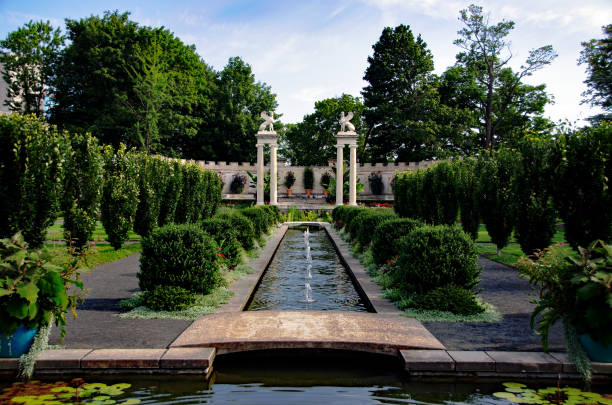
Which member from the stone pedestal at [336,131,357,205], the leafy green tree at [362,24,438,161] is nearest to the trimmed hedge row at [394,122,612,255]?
the stone pedestal at [336,131,357,205]

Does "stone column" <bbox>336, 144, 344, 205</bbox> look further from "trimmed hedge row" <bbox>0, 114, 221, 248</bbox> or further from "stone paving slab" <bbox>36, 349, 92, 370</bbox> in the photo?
"stone paving slab" <bbox>36, 349, 92, 370</bbox>

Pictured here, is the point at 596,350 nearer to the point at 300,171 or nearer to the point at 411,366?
the point at 411,366

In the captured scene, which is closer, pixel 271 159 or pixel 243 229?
pixel 243 229

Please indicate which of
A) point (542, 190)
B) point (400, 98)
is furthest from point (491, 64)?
point (542, 190)

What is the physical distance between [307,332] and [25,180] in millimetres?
7066

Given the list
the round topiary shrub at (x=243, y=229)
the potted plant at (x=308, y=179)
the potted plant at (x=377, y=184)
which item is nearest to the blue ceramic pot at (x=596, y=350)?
the round topiary shrub at (x=243, y=229)

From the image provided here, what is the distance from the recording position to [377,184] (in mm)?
45219

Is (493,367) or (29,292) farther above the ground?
(29,292)

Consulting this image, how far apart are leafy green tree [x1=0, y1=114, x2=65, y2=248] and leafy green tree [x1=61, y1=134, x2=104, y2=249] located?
140cm

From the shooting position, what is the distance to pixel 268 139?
32562mm

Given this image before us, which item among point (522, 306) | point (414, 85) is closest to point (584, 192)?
point (522, 306)

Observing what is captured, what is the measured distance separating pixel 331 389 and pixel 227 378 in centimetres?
112

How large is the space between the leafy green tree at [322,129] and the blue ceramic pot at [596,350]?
4500cm

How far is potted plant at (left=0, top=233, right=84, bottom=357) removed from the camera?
165 inches
